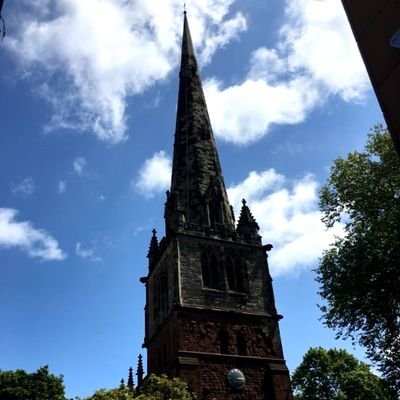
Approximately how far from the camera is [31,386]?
34094mm

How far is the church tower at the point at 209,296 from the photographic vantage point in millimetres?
24562

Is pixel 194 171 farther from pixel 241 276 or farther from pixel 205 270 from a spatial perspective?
pixel 241 276

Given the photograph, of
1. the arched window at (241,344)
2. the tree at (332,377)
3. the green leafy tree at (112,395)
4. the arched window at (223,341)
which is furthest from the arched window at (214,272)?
the tree at (332,377)

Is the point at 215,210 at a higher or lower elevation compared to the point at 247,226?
higher

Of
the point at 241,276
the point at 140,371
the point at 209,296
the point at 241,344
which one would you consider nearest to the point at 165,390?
the point at 241,344

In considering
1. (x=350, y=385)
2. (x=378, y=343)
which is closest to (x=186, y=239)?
(x=378, y=343)

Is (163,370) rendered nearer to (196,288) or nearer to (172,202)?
(196,288)

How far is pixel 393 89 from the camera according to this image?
24.4 ft

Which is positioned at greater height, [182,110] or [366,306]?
[182,110]

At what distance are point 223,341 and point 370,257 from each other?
11.4 metres

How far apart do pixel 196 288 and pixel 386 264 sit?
1258 cm

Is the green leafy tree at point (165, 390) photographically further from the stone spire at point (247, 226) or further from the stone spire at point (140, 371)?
the stone spire at point (247, 226)

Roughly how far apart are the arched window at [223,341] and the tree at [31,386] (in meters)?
15.4

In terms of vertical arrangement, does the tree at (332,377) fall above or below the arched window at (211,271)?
below
